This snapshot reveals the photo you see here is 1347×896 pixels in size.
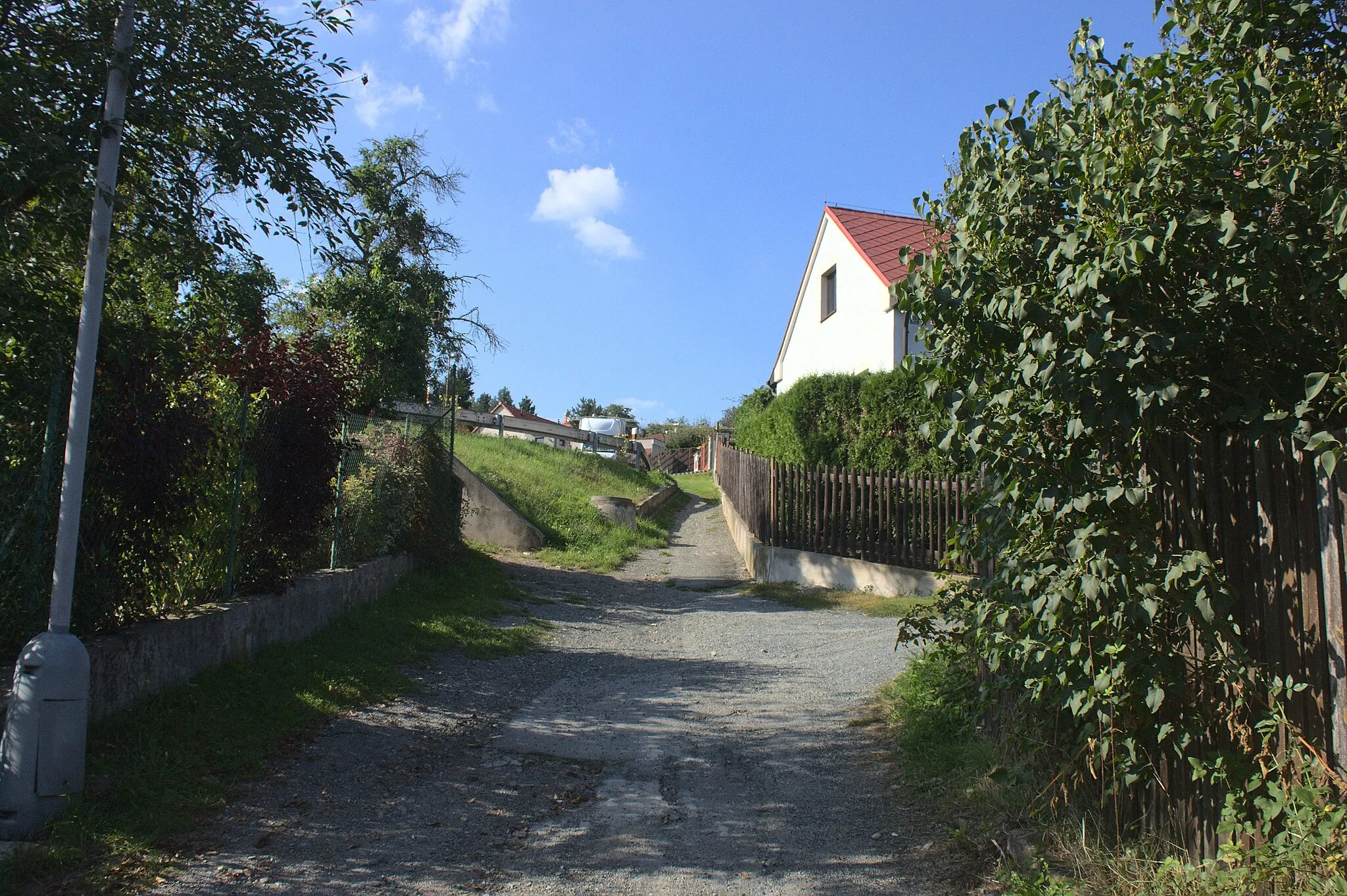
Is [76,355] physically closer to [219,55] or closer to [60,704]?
[60,704]

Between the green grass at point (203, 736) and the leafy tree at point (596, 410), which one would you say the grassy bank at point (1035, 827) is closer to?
the green grass at point (203, 736)

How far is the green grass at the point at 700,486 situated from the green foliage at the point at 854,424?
14943 millimetres

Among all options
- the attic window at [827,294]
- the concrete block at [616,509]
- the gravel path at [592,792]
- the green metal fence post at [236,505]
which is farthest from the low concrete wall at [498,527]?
the green metal fence post at [236,505]

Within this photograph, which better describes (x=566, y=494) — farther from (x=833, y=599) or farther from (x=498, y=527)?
(x=833, y=599)

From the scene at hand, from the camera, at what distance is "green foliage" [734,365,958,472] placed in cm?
1359

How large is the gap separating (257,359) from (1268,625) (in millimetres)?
7073

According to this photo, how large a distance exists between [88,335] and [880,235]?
702 inches

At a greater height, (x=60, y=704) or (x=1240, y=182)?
(x=1240, y=182)

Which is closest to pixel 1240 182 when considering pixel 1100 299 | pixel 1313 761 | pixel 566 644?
pixel 1100 299

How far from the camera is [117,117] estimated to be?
4.52 m

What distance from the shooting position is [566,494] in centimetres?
2050

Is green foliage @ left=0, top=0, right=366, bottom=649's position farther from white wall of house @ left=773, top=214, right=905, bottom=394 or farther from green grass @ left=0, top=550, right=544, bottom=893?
white wall of house @ left=773, top=214, right=905, bottom=394

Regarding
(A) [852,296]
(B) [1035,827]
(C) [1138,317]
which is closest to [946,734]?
(B) [1035,827]

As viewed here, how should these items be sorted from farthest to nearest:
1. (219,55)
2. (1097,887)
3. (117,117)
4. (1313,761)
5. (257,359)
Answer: (257,359)
(219,55)
(117,117)
(1097,887)
(1313,761)
